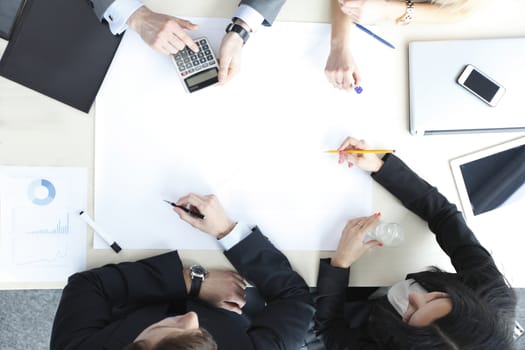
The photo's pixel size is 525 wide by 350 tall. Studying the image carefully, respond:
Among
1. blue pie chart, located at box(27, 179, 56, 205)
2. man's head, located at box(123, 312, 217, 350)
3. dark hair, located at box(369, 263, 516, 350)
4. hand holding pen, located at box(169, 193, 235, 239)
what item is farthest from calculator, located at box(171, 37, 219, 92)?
dark hair, located at box(369, 263, 516, 350)

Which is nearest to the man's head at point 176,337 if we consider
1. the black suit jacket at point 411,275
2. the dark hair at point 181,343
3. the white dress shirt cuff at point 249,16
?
the dark hair at point 181,343

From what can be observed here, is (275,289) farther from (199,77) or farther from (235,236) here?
(199,77)

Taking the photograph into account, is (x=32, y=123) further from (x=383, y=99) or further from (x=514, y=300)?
(x=514, y=300)

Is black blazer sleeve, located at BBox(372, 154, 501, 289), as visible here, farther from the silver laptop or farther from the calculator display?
the calculator display

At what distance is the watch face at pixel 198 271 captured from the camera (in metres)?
0.95

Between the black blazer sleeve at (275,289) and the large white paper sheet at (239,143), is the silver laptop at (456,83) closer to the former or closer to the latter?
Result: the large white paper sheet at (239,143)

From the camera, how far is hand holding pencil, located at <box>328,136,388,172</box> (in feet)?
3.13

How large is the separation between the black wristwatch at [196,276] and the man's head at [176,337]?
18cm

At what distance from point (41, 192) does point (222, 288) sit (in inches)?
15.7

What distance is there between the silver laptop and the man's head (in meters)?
0.58

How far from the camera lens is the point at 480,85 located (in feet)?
3.14

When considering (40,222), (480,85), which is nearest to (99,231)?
(40,222)

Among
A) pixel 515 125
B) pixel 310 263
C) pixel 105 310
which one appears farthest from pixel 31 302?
pixel 515 125

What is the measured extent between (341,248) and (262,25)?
1.54ft
